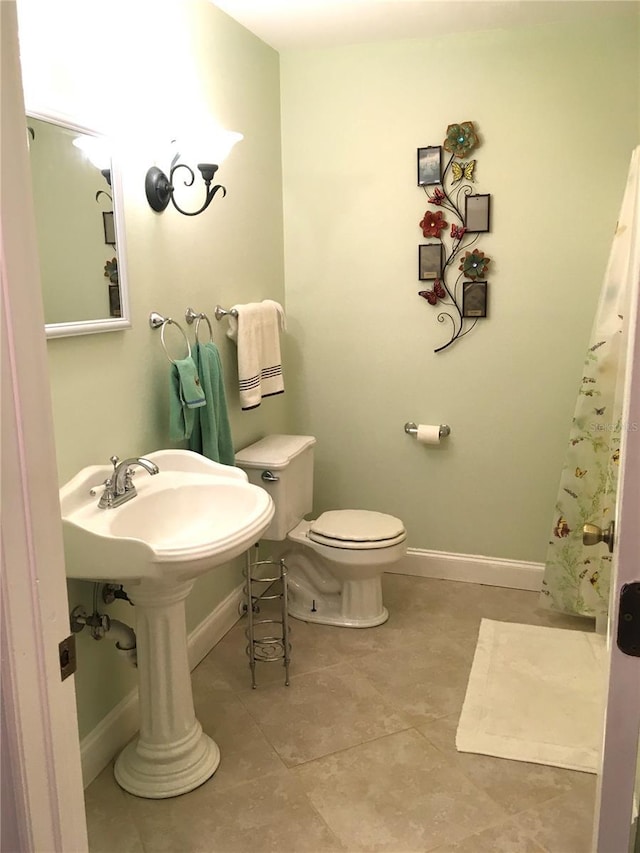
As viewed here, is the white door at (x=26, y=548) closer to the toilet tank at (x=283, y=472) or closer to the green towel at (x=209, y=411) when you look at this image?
the green towel at (x=209, y=411)

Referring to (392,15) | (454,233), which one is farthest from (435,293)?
(392,15)

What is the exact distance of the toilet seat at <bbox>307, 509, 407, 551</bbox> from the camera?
9.61ft

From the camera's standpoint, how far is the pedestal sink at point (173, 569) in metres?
1.84

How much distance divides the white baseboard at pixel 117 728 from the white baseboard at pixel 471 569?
1.11 metres

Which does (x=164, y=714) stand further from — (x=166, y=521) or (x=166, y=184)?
(x=166, y=184)

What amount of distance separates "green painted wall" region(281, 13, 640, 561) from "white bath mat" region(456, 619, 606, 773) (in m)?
0.53

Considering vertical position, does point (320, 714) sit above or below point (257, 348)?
below

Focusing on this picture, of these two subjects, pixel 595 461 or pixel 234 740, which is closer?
pixel 234 740

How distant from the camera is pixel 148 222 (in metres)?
2.29

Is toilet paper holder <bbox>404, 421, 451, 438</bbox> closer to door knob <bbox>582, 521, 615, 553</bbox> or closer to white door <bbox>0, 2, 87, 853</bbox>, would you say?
door knob <bbox>582, 521, 615, 553</bbox>

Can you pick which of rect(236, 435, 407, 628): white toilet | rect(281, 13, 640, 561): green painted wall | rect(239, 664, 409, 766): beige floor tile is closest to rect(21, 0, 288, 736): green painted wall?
rect(236, 435, 407, 628): white toilet

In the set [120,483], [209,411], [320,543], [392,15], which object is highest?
[392,15]

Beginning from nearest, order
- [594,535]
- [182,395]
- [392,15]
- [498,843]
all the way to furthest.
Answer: [594,535] → [498,843] → [182,395] → [392,15]

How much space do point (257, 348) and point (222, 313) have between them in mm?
221
